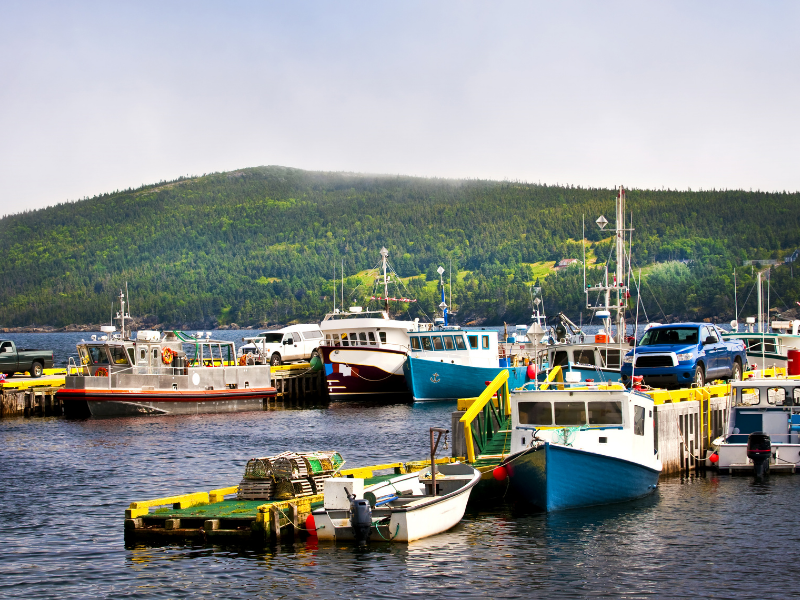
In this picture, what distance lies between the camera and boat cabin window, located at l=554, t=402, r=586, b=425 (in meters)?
22.6

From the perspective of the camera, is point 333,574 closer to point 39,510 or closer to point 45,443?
point 39,510

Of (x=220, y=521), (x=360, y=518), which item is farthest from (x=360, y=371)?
(x=360, y=518)

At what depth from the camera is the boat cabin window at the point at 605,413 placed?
2259cm

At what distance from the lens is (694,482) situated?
2670 centimetres

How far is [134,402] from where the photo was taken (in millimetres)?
45125

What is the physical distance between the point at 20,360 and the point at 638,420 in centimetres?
4080

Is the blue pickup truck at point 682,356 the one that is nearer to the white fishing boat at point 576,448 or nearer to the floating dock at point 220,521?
the white fishing boat at point 576,448

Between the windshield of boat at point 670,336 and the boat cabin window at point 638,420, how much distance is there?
30.1 ft

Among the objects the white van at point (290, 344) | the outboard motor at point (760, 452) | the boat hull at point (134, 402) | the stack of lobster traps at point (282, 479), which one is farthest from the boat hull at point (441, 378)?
the stack of lobster traps at point (282, 479)

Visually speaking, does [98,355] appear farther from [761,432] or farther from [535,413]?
[761,432]

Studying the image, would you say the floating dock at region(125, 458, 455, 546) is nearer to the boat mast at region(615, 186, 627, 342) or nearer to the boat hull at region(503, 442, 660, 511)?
the boat hull at region(503, 442, 660, 511)

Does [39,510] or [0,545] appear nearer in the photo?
[0,545]

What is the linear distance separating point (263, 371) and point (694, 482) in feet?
94.2

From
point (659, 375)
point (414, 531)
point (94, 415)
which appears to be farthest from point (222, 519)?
point (94, 415)
